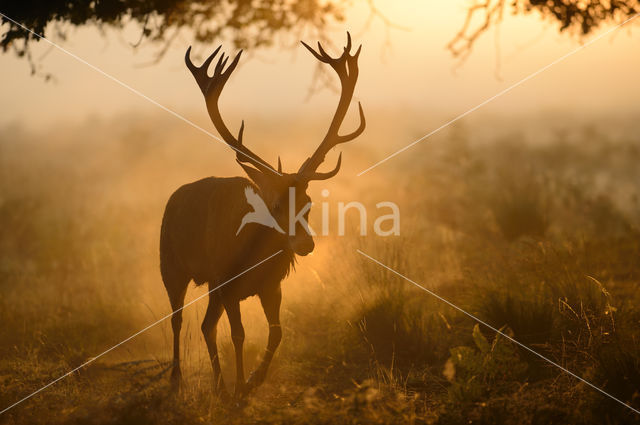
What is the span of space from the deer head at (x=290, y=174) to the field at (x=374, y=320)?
1429 mm

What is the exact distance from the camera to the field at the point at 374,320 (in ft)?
14.9

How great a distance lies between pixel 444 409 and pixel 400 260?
117 inches

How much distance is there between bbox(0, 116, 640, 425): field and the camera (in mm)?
4543

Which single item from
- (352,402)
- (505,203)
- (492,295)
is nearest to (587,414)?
(352,402)

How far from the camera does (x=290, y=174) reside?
5.67m

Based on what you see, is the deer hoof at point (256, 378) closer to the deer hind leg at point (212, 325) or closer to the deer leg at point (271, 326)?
the deer leg at point (271, 326)

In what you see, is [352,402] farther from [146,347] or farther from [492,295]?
[146,347]

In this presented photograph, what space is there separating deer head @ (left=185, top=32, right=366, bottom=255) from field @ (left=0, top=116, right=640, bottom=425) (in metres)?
1.43

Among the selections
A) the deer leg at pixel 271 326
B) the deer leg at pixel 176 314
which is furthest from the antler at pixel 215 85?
the deer leg at pixel 176 314

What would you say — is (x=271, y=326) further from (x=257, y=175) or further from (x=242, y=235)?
(x=257, y=175)

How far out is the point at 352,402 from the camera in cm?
428

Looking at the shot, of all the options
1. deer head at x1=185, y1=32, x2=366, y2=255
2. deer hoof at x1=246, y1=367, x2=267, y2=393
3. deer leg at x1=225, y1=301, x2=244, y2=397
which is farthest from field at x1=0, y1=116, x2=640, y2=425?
deer head at x1=185, y1=32, x2=366, y2=255

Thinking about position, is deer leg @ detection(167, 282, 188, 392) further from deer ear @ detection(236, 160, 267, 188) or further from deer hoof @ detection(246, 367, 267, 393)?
deer ear @ detection(236, 160, 267, 188)

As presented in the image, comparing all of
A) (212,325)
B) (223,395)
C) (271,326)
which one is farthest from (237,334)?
(223,395)
